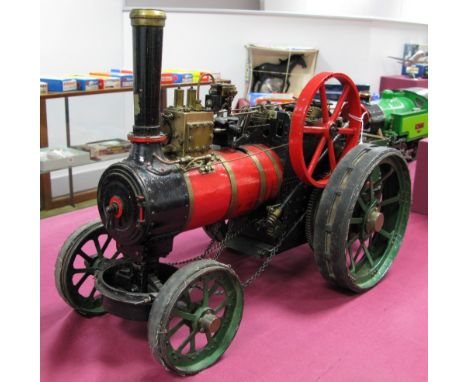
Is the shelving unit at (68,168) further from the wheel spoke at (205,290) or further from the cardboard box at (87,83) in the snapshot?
the wheel spoke at (205,290)

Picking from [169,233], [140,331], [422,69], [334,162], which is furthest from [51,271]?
[422,69]

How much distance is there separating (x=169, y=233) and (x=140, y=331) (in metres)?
0.56

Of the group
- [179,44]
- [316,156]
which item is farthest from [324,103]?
[179,44]

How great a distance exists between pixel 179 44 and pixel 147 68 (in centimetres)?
418

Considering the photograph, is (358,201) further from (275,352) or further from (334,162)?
(275,352)

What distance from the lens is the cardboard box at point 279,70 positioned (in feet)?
22.0

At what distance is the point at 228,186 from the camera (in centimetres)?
270

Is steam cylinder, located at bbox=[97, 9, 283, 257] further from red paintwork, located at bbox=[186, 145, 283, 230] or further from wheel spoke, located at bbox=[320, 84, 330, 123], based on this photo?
wheel spoke, located at bbox=[320, 84, 330, 123]

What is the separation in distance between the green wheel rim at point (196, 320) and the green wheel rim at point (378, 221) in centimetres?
82

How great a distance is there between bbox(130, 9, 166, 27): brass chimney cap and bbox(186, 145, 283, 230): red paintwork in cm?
72

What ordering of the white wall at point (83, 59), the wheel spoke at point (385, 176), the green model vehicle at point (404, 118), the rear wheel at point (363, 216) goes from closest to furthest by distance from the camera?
1. the rear wheel at point (363, 216)
2. the wheel spoke at point (385, 176)
3. the white wall at point (83, 59)
4. the green model vehicle at point (404, 118)

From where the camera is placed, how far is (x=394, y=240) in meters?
3.37

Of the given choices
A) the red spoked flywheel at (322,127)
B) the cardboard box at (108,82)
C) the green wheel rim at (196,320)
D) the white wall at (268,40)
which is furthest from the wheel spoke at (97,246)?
the white wall at (268,40)

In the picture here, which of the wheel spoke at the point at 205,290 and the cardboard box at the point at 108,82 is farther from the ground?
the cardboard box at the point at 108,82
